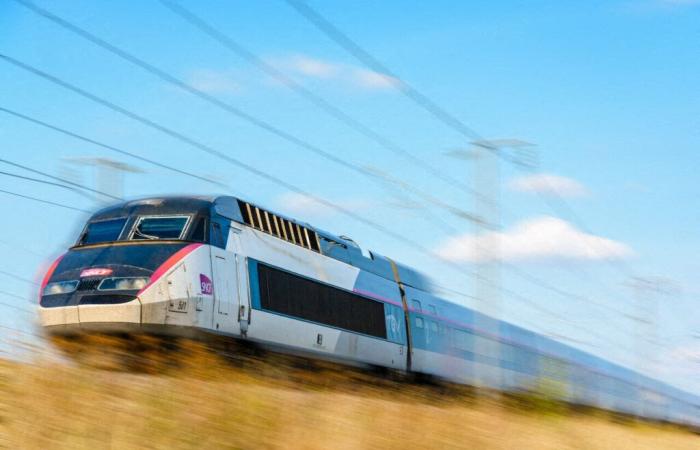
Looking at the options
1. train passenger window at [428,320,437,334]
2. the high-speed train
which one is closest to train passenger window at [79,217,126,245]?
the high-speed train

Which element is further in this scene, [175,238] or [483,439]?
[175,238]

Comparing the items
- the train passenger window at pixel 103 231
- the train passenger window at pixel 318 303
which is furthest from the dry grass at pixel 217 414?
the train passenger window at pixel 103 231

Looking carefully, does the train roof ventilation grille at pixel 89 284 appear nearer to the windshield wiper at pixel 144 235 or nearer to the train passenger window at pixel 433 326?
the windshield wiper at pixel 144 235

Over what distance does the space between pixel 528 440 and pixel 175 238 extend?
8452 mm

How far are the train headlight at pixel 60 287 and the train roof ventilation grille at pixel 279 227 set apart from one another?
329cm

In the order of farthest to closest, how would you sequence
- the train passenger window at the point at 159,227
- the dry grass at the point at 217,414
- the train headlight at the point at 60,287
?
the train passenger window at the point at 159,227 → the train headlight at the point at 60,287 → the dry grass at the point at 217,414

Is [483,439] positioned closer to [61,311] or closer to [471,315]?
[61,311]

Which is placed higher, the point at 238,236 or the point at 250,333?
the point at 238,236

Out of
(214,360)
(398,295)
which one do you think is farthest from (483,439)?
(398,295)

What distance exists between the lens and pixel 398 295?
21.2 m

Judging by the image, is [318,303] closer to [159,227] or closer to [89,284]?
[159,227]

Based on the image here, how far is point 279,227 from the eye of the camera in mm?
17000

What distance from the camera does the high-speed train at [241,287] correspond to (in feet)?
45.0

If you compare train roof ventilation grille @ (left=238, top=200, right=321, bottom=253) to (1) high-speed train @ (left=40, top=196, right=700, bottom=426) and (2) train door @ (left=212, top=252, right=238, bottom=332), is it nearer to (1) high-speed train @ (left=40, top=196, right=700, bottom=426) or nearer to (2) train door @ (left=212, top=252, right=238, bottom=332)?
(1) high-speed train @ (left=40, top=196, right=700, bottom=426)
